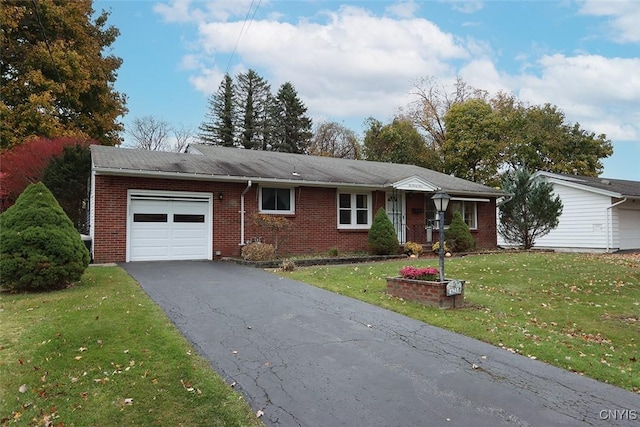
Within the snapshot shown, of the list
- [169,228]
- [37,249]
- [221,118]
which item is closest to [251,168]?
[169,228]

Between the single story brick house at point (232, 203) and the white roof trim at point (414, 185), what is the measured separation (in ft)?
0.13

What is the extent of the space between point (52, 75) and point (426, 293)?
22893mm

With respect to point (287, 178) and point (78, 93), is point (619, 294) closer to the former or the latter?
point (287, 178)

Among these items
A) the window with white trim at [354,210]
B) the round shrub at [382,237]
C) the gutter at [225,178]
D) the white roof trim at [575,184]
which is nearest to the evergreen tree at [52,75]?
the gutter at [225,178]

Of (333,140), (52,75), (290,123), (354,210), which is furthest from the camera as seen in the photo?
(333,140)

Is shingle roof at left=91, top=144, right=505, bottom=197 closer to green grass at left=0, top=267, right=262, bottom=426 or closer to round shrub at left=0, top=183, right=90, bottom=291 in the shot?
round shrub at left=0, top=183, right=90, bottom=291

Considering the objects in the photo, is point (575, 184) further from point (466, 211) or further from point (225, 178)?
point (225, 178)

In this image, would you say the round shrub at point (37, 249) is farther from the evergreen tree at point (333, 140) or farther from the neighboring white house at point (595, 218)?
the evergreen tree at point (333, 140)

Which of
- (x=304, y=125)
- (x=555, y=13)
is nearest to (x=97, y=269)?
(x=555, y=13)

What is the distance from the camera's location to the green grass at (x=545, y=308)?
4.88 m

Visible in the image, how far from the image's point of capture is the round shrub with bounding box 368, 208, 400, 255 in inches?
589

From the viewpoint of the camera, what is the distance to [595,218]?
2102 cm

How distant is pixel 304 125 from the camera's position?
145ft

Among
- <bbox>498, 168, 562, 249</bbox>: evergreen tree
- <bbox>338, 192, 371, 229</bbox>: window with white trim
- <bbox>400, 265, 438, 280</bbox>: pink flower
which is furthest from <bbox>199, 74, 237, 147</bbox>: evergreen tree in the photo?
<bbox>400, 265, 438, 280</bbox>: pink flower
